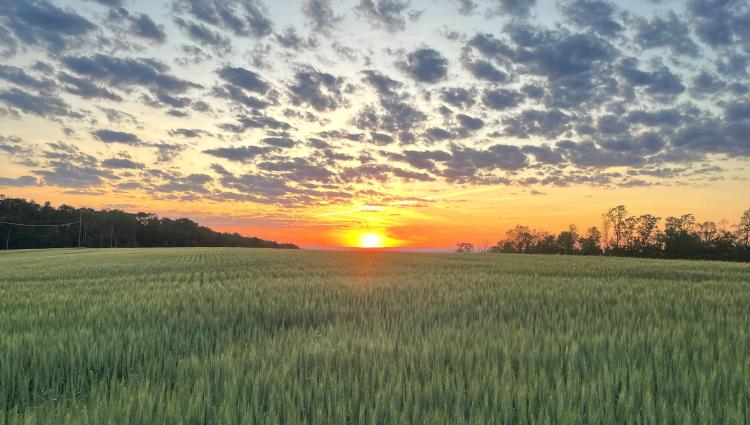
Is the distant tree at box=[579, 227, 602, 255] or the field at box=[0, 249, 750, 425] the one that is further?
the distant tree at box=[579, 227, 602, 255]

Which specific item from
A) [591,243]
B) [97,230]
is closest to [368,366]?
[591,243]

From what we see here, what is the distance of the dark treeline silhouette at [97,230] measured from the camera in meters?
112

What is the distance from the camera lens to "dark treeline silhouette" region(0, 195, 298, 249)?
368 feet

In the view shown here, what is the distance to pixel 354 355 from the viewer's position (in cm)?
414

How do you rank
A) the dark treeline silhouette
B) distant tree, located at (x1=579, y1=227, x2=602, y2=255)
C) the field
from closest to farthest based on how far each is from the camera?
the field < distant tree, located at (x1=579, y1=227, x2=602, y2=255) < the dark treeline silhouette

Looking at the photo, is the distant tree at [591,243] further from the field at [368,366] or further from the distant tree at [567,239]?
the field at [368,366]

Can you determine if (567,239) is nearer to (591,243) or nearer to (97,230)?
(591,243)

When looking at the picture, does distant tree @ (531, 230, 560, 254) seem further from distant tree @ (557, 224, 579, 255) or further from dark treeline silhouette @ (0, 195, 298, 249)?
dark treeline silhouette @ (0, 195, 298, 249)

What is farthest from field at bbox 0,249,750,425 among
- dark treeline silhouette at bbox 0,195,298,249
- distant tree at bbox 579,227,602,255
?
dark treeline silhouette at bbox 0,195,298,249

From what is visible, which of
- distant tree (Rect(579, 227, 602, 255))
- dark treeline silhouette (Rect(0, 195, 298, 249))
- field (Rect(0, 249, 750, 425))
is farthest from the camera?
dark treeline silhouette (Rect(0, 195, 298, 249))

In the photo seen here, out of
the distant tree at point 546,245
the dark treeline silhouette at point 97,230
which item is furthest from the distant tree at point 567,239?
the dark treeline silhouette at point 97,230

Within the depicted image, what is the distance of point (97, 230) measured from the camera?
13550 centimetres

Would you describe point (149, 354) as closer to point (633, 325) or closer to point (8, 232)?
point (633, 325)

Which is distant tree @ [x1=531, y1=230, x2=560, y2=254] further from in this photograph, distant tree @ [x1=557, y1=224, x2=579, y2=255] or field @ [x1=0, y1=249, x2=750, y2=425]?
field @ [x1=0, y1=249, x2=750, y2=425]
